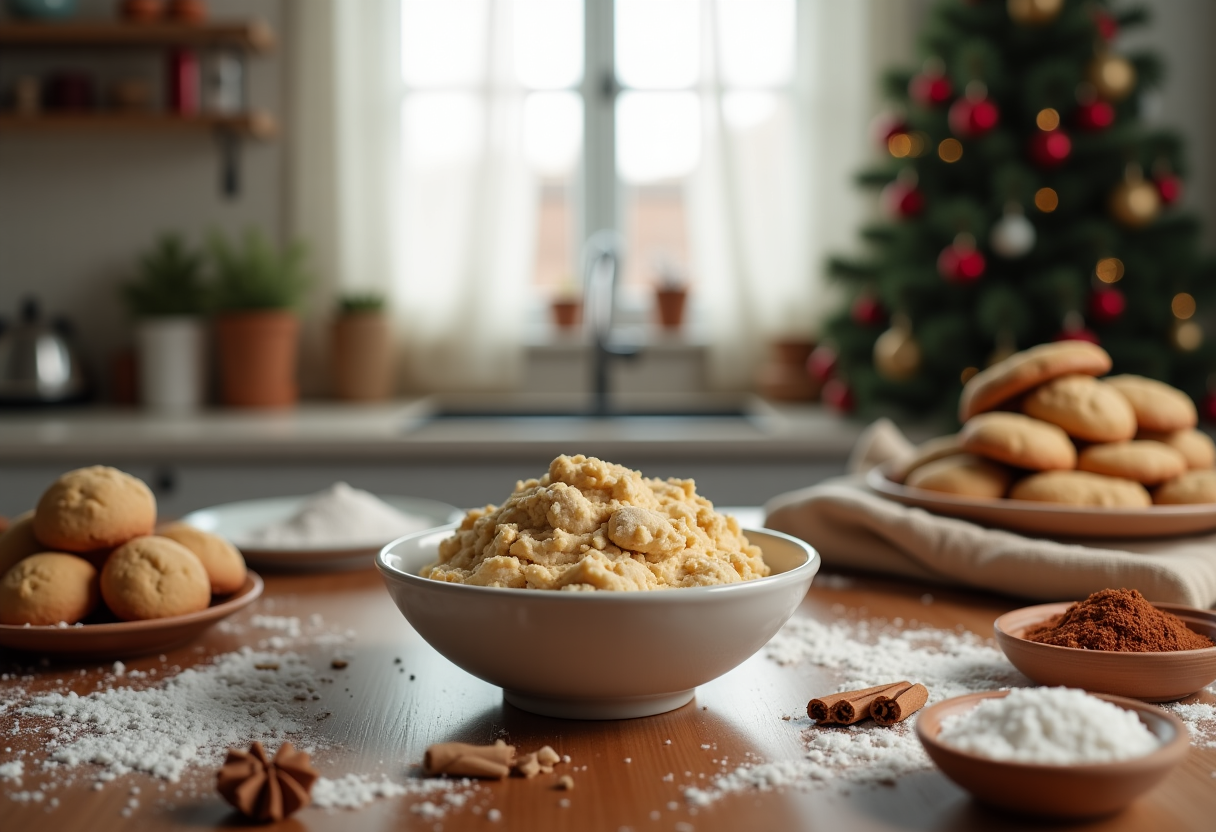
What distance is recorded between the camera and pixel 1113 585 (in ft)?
3.56

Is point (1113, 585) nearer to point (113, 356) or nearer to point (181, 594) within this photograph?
point (181, 594)

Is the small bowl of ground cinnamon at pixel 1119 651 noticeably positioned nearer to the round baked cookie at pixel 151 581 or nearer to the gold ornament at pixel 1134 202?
the round baked cookie at pixel 151 581

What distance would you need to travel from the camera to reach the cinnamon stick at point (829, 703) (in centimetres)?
82

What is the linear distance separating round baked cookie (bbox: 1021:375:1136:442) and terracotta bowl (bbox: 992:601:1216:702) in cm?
39

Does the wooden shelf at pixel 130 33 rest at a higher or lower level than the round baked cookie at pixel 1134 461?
higher

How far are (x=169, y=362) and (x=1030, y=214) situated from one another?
2234 mm

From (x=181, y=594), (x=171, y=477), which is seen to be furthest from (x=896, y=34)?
(x=181, y=594)

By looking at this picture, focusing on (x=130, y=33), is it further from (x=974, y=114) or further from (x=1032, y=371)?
(x=1032, y=371)

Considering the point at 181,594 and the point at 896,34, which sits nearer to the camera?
the point at 181,594

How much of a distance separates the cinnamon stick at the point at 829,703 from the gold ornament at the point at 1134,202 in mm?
2131

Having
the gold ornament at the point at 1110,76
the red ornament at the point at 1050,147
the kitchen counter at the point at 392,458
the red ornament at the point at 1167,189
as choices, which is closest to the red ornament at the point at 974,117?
the red ornament at the point at 1050,147

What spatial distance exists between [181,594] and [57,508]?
12 centimetres

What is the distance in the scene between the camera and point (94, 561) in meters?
1.00

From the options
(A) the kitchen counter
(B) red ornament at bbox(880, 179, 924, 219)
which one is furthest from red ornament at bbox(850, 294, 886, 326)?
(A) the kitchen counter
